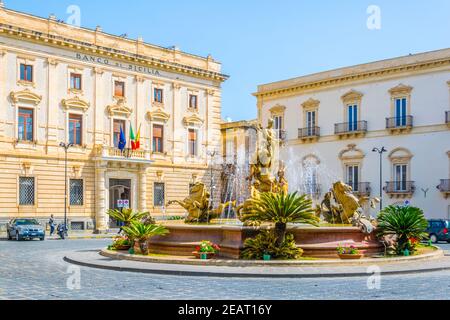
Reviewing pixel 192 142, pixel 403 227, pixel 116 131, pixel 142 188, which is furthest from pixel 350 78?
pixel 403 227

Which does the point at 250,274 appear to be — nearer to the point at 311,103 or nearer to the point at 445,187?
the point at 445,187

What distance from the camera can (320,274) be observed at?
15.1 meters

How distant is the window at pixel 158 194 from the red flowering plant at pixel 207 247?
25676 millimetres

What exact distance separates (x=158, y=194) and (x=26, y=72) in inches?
499

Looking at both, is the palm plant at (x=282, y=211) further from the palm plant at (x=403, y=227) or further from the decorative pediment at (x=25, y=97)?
the decorative pediment at (x=25, y=97)

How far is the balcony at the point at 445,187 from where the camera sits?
4141cm

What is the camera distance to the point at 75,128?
3950 centimetres

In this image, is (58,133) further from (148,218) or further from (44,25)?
(148,218)

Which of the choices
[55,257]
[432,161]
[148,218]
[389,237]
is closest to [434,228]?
[432,161]

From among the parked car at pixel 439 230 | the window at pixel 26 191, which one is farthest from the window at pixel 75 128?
the parked car at pixel 439 230

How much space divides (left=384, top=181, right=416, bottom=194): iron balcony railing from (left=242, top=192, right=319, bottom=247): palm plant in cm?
2790

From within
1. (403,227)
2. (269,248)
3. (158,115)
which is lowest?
(269,248)

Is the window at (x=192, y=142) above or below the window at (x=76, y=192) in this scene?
above

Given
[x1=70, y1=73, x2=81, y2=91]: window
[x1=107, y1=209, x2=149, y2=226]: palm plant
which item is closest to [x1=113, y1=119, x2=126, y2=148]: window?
[x1=70, y1=73, x2=81, y2=91]: window
